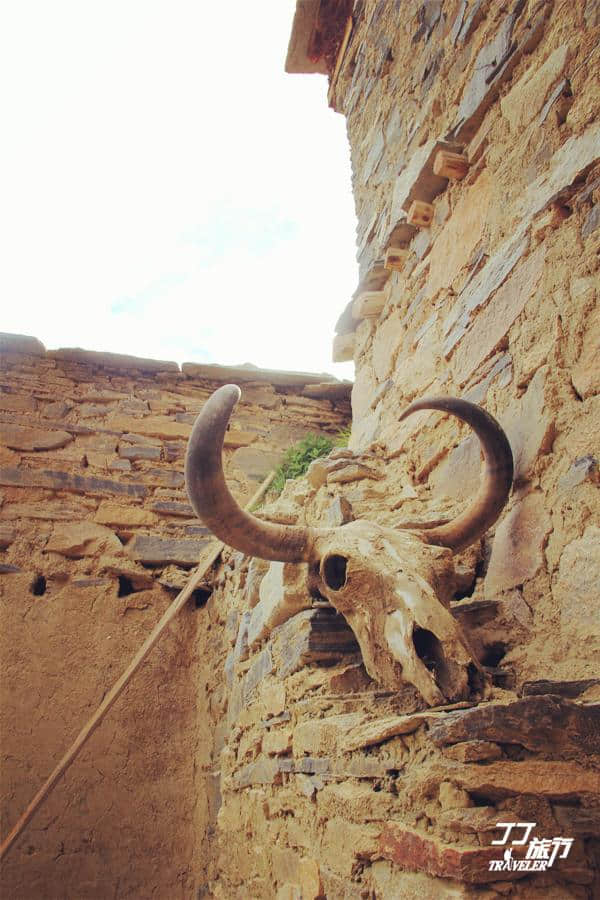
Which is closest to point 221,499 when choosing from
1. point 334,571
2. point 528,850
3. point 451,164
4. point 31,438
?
point 334,571

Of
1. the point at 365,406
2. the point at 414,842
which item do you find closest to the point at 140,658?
the point at 365,406

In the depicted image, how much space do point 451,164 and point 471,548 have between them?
85.6 inches

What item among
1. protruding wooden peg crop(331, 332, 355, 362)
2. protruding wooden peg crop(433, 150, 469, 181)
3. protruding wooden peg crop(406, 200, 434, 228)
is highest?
protruding wooden peg crop(433, 150, 469, 181)

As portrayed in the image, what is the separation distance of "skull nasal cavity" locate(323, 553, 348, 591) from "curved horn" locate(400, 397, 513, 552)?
33 centimetres

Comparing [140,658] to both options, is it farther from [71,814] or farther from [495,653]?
[495,653]

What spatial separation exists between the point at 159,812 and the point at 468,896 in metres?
3.21

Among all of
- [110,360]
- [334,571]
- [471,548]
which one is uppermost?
[110,360]

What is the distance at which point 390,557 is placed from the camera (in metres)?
2.12

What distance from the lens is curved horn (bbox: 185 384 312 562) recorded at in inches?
83.2

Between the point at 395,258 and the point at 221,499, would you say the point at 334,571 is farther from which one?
the point at 395,258

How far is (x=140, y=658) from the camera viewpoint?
4.12 metres

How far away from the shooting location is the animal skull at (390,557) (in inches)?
71.1

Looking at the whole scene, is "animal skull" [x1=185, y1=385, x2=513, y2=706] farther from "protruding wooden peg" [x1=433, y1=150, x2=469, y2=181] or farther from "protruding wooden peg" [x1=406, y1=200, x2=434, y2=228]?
"protruding wooden peg" [x1=406, y1=200, x2=434, y2=228]

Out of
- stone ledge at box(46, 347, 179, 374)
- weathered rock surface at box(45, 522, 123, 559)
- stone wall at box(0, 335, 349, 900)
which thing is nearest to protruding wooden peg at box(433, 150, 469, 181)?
stone wall at box(0, 335, 349, 900)
